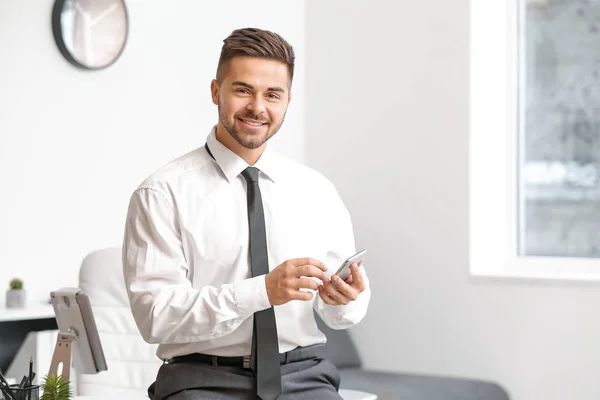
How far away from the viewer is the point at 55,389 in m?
1.92

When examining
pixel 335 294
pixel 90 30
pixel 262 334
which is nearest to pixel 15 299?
pixel 90 30

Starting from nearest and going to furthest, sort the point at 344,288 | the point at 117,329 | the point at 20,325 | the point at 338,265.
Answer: the point at 344,288
the point at 338,265
the point at 117,329
the point at 20,325

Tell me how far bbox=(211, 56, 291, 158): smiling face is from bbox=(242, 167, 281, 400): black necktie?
0.17m

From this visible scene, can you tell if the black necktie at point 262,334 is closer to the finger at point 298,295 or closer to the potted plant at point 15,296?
the finger at point 298,295

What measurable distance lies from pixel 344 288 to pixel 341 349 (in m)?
1.98

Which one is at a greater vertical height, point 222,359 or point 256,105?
point 256,105

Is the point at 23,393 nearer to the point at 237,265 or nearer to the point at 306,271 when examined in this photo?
the point at 237,265

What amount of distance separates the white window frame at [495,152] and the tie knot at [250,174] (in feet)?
5.88

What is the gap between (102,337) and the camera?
3.06m

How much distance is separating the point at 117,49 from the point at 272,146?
91cm

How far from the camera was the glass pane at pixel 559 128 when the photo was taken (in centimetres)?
375

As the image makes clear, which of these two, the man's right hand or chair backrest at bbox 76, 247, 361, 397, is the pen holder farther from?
chair backrest at bbox 76, 247, 361, 397

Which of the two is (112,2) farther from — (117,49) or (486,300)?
(486,300)

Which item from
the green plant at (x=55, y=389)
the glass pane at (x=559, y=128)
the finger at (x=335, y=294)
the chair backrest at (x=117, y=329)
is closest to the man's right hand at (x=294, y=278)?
the finger at (x=335, y=294)
